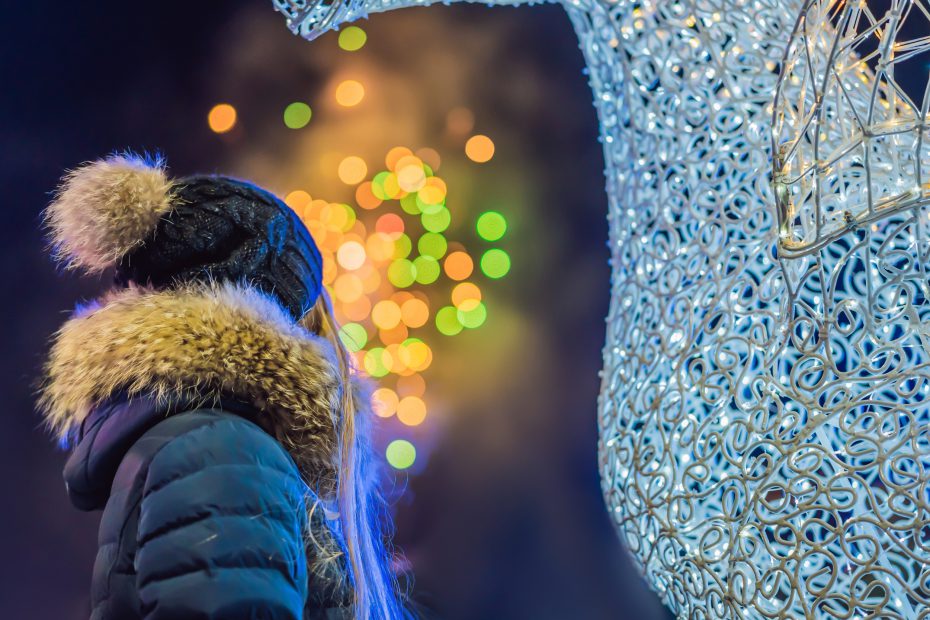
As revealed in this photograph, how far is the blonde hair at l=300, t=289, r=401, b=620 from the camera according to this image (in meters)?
0.76

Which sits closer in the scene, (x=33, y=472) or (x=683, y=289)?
(x=683, y=289)

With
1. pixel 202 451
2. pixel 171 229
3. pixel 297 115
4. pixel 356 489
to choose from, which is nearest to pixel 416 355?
pixel 297 115

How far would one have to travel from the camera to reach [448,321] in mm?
2146

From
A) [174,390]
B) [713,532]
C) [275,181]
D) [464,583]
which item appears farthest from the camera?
[275,181]

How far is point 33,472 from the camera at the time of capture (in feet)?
5.46

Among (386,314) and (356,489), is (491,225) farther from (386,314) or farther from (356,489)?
(356,489)

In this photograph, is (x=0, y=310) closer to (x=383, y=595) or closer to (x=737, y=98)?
(x=383, y=595)

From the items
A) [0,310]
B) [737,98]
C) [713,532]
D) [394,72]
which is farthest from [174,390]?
[394,72]

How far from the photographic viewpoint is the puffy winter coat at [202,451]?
53cm

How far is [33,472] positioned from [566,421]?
1.22 m

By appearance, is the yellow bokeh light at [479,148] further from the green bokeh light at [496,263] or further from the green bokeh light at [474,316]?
the green bokeh light at [474,316]

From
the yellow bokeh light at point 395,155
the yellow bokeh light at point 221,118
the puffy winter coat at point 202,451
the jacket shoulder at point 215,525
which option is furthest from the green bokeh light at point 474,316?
the jacket shoulder at point 215,525

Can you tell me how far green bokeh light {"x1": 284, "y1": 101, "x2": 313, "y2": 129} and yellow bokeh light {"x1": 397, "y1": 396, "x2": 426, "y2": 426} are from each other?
81 centimetres

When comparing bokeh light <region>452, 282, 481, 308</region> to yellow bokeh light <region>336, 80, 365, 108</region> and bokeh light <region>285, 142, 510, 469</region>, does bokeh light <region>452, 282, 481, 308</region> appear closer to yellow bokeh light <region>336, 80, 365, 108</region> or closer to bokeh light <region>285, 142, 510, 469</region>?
bokeh light <region>285, 142, 510, 469</region>
